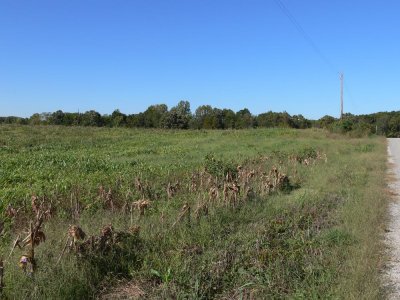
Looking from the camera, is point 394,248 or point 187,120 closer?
point 394,248

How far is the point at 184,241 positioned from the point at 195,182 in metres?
4.39

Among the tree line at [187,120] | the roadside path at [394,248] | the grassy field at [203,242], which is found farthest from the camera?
the tree line at [187,120]

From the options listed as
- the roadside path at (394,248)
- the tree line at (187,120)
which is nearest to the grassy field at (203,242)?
the roadside path at (394,248)

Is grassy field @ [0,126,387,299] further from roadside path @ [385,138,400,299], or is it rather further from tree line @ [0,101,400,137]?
tree line @ [0,101,400,137]

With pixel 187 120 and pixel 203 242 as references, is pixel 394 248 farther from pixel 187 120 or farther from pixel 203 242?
pixel 187 120

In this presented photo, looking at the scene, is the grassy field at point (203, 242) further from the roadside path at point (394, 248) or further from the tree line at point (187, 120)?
the tree line at point (187, 120)

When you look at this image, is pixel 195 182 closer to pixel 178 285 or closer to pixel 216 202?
pixel 216 202

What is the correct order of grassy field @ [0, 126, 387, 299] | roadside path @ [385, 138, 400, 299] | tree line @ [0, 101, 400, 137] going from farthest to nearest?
tree line @ [0, 101, 400, 137] → roadside path @ [385, 138, 400, 299] → grassy field @ [0, 126, 387, 299]

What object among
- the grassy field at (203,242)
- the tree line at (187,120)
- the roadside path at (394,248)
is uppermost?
the tree line at (187,120)

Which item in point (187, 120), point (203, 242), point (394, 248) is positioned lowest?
point (394, 248)

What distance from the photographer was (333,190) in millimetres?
10359

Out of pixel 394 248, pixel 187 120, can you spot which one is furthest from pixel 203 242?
pixel 187 120

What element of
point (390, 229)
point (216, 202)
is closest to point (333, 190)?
point (390, 229)

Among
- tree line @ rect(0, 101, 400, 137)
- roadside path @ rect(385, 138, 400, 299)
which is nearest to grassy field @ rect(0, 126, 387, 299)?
roadside path @ rect(385, 138, 400, 299)
